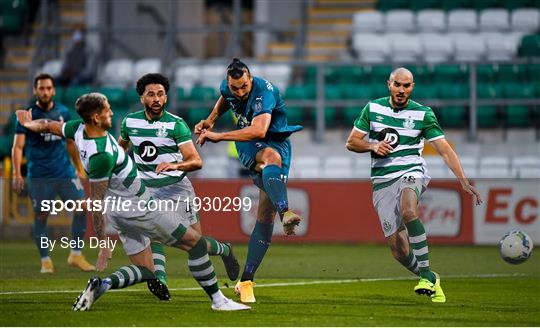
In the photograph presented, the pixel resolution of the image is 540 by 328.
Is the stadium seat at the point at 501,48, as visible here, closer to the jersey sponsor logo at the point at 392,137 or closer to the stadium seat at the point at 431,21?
the stadium seat at the point at 431,21

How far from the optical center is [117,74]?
75.5 feet

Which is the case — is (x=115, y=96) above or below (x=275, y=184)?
below

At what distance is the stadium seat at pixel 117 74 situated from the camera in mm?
22750

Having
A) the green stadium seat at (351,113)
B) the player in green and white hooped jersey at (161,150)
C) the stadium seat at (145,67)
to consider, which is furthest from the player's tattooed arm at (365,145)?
the stadium seat at (145,67)

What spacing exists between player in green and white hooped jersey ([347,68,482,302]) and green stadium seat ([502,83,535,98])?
35.4ft

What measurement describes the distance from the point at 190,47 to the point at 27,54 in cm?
405

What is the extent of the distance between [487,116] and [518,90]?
0.73m

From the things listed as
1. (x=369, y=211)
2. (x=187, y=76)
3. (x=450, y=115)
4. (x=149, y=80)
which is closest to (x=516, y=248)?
(x=149, y=80)

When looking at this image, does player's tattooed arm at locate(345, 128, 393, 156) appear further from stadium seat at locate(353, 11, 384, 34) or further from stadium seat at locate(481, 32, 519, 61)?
stadium seat at locate(353, 11, 384, 34)

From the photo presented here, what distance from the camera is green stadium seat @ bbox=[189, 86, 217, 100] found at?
21078 millimetres

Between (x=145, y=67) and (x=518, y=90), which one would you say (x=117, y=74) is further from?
(x=518, y=90)

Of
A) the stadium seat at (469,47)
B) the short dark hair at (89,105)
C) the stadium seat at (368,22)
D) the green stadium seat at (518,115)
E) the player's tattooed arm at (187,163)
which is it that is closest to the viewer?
the short dark hair at (89,105)

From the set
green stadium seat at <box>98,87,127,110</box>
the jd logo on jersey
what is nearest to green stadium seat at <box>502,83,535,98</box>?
green stadium seat at <box>98,87,127,110</box>

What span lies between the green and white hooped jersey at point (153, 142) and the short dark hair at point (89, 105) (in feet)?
3.36
